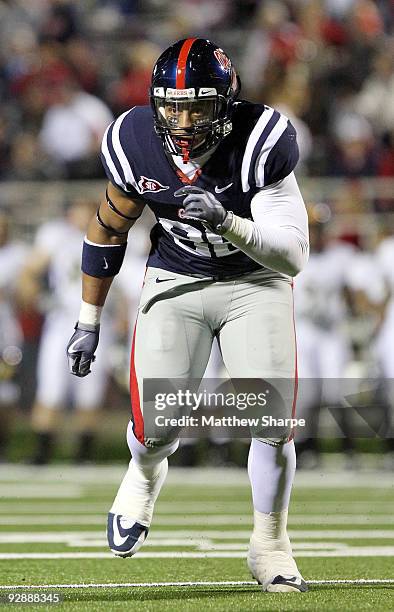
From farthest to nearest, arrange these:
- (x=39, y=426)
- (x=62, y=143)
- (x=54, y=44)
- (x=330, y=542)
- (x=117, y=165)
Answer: (x=54, y=44) → (x=62, y=143) → (x=39, y=426) → (x=330, y=542) → (x=117, y=165)

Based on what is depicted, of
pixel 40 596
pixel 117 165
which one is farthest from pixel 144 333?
pixel 40 596

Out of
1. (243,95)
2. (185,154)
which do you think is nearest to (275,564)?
(185,154)

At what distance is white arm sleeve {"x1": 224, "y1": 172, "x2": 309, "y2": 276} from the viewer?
3697mm

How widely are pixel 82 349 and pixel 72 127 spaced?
6310mm

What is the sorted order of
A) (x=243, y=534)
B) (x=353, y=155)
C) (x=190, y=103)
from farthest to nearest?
(x=353, y=155), (x=243, y=534), (x=190, y=103)

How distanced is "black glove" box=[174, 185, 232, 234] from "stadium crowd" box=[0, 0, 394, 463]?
4.94m

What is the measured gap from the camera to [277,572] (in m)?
3.96

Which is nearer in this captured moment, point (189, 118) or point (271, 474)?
point (189, 118)

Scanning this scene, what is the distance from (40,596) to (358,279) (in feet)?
17.7

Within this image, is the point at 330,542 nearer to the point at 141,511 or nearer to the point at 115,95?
the point at 141,511

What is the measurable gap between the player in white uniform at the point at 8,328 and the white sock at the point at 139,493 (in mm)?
4745

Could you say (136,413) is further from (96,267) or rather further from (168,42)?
(168,42)

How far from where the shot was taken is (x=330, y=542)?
17.7 feet

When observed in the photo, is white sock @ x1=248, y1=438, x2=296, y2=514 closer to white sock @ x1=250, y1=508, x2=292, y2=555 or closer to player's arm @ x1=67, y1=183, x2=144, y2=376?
white sock @ x1=250, y1=508, x2=292, y2=555
